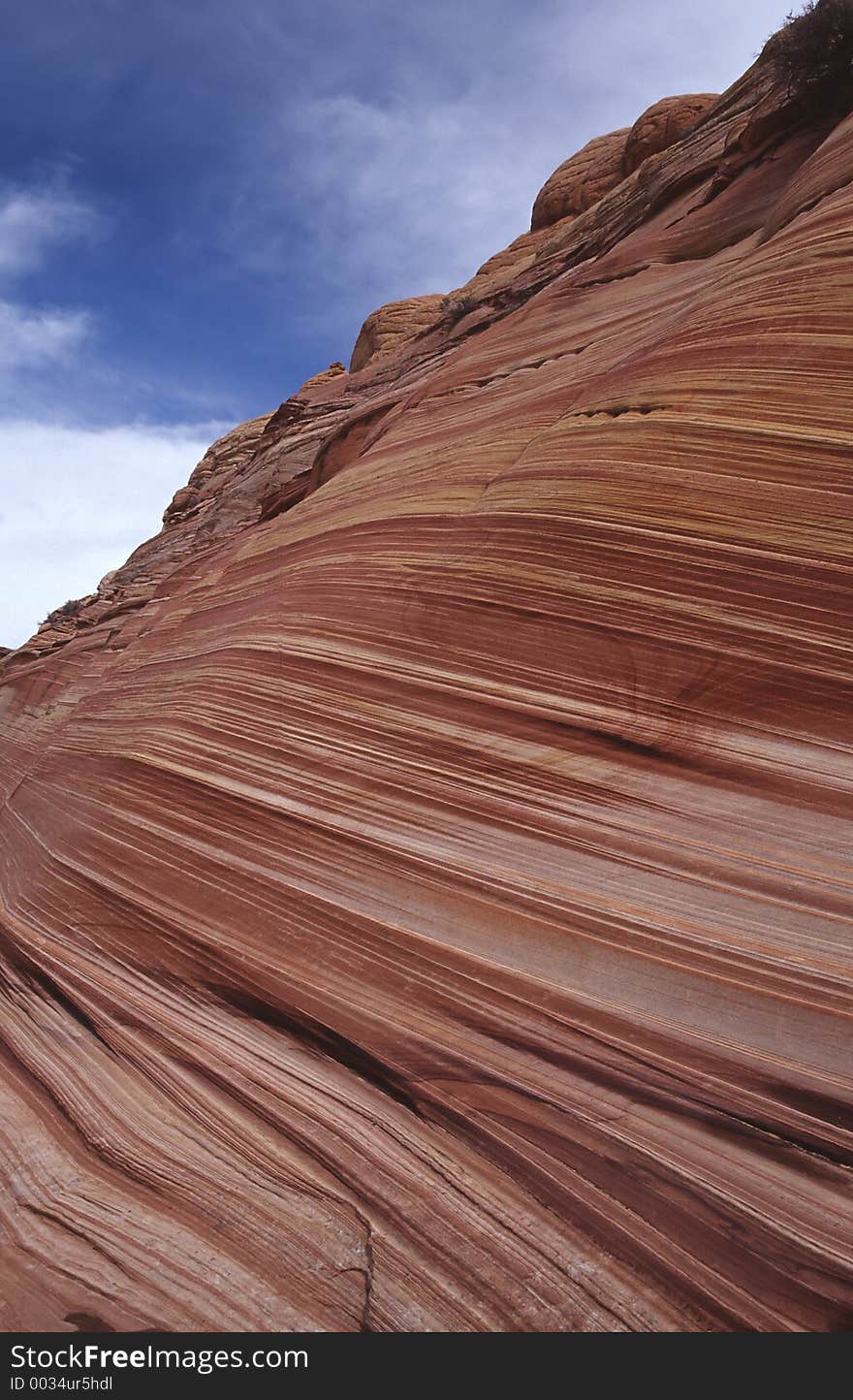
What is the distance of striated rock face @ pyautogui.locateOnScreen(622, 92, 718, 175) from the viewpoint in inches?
512

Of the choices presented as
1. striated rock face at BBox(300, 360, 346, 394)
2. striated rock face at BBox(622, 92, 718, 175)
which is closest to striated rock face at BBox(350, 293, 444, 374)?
striated rock face at BBox(300, 360, 346, 394)

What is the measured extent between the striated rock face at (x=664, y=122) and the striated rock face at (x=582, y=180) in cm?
125

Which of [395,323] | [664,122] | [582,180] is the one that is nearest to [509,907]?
[664,122]

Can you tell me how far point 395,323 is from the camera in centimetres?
2275

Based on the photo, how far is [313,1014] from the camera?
4.18 metres

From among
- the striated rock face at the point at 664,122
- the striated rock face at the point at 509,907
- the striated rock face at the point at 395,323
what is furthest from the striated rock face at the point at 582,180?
the striated rock face at the point at 509,907

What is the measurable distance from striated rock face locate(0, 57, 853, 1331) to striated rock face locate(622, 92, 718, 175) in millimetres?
8429

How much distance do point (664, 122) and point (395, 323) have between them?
10.6 m

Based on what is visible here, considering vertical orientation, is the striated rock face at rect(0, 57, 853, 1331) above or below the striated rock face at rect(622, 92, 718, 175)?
below

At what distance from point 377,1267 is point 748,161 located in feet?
29.4

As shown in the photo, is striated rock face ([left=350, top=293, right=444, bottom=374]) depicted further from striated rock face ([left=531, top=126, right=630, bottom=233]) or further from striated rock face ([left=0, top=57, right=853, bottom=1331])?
striated rock face ([left=0, top=57, right=853, bottom=1331])

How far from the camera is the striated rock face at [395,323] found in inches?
868

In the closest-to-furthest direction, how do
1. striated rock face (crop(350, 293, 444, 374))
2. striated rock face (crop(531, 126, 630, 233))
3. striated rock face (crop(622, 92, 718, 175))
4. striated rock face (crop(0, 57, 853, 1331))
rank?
striated rock face (crop(0, 57, 853, 1331)) < striated rock face (crop(622, 92, 718, 175)) < striated rock face (crop(531, 126, 630, 233)) < striated rock face (crop(350, 293, 444, 374))

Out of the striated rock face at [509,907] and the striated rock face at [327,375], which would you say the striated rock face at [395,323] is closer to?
the striated rock face at [327,375]
